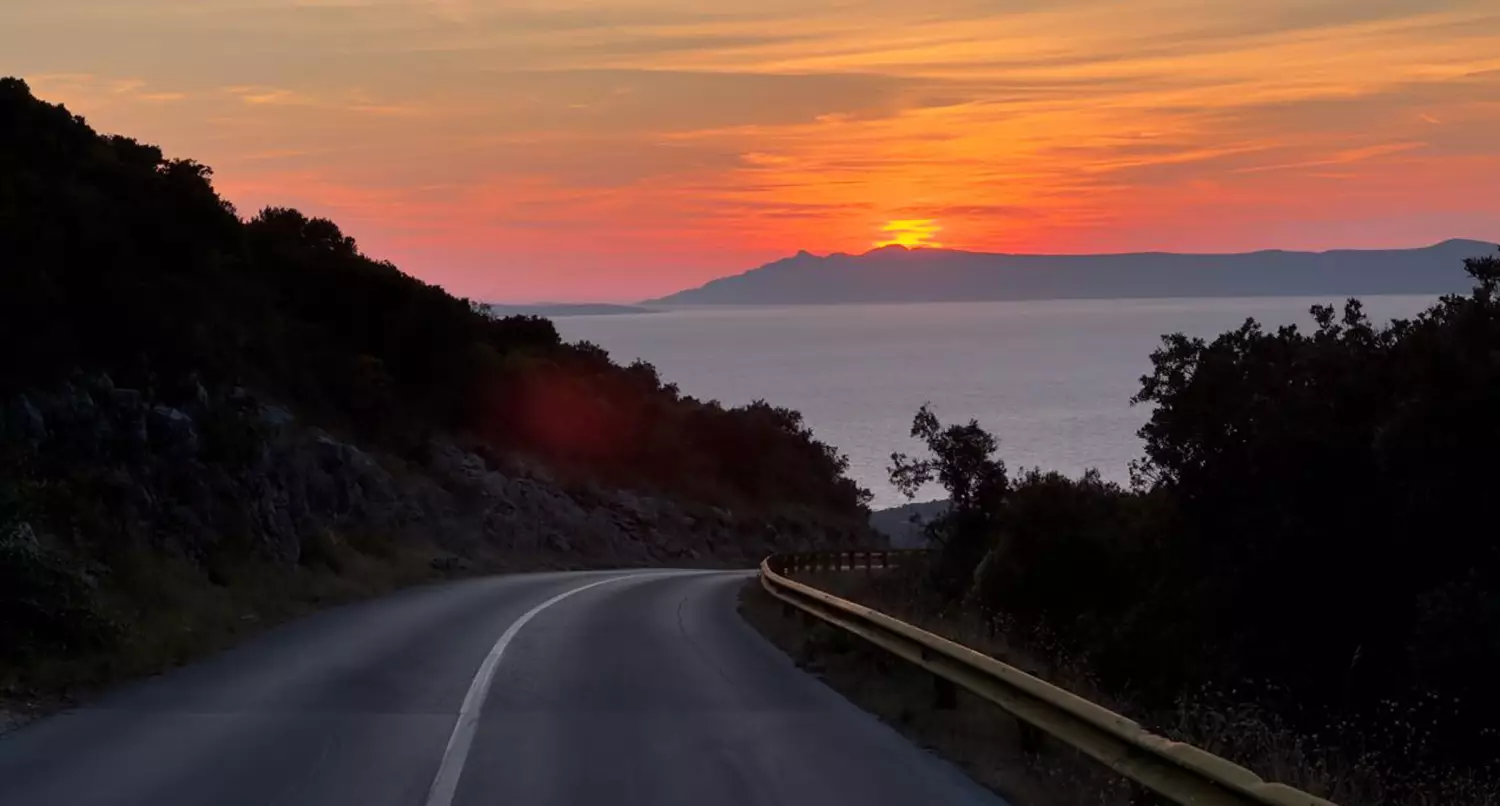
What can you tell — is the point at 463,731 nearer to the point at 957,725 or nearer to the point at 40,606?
the point at 957,725

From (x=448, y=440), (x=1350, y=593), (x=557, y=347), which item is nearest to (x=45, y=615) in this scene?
(x=1350, y=593)

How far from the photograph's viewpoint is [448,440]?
164 ft

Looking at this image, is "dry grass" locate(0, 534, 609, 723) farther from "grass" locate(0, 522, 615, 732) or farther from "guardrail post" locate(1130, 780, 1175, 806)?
"guardrail post" locate(1130, 780, 1175, 806)

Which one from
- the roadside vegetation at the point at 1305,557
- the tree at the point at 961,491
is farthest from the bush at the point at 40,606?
the tree at the point at 961,491

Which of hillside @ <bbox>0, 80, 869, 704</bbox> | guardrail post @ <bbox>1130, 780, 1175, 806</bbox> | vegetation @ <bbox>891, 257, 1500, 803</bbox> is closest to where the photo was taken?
guardrail post @ <bbox>1130, 780, 1175, 806</bbox>

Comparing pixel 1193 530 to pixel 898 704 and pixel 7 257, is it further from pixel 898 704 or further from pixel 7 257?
pixel 7 257

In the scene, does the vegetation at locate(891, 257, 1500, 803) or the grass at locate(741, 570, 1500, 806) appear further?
the vegetation at locate(891, 257, 1500, 803)

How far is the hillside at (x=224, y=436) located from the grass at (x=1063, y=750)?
6.83 meters

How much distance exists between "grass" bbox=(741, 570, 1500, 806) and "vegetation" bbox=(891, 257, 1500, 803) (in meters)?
0.56

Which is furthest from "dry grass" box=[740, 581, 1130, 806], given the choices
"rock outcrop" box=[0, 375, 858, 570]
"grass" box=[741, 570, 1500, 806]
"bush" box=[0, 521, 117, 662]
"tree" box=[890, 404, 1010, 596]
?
"tree" box=[890, 404, 1010, 596]

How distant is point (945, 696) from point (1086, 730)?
10.4 feet

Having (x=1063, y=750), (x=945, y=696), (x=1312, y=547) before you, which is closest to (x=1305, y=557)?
(x=1312, y=547)

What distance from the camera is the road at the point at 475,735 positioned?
888 centimetres

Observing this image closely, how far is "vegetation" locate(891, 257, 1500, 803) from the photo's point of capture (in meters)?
14.7
